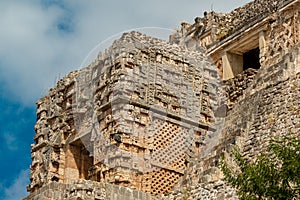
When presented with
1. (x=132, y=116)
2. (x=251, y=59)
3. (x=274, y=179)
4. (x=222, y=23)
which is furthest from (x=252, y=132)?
(x=222, y=23)

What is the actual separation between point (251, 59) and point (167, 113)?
5.22 meters

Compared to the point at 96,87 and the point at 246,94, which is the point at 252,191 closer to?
the point at 246,94

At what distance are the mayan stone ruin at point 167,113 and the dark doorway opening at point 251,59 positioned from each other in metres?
0.37

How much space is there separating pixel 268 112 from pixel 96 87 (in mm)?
4911

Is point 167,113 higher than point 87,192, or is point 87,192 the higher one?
point 167,113

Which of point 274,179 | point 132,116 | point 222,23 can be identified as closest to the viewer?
point 274,179

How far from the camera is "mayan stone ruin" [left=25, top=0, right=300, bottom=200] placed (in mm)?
17453

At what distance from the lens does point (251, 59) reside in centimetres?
2456

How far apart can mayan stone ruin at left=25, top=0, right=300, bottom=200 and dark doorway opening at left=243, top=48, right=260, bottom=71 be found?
1.20 ft

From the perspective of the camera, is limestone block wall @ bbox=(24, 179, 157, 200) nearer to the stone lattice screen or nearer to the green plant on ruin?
the stone lattice screen

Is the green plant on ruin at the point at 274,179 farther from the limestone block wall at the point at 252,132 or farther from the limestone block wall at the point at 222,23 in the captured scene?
the limestone block wall at the point at 222,23

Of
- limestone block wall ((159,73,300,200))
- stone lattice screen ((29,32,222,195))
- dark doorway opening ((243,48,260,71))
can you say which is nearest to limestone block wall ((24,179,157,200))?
limestone block wall ((159,73,300,200))

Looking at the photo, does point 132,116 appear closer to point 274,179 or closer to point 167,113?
point 167,113

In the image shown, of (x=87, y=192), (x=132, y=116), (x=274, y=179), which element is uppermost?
(x=132, y=116)
